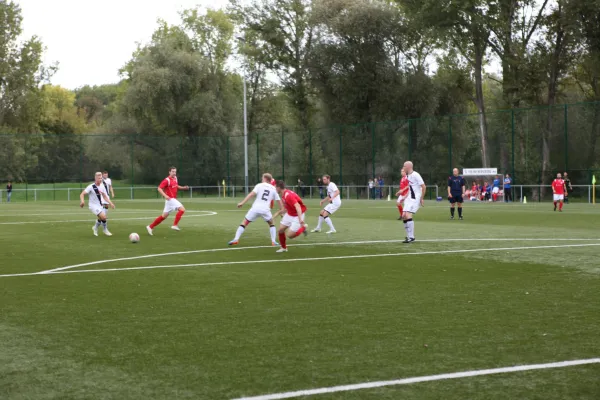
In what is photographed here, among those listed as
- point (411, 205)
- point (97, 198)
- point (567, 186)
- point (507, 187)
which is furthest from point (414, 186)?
point (507, 187)

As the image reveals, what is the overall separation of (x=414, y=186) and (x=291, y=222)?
13.6ft

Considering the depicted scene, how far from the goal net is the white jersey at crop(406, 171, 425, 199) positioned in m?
27.5

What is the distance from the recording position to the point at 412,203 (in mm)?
17938

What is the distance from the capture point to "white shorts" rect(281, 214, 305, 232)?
50.3 ft

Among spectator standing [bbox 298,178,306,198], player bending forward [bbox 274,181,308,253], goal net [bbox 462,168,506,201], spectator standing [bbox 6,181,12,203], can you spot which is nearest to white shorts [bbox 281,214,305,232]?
player bending forward [bbox 274,181,308,253]

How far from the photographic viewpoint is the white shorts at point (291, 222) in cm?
1534

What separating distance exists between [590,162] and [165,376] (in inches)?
1613

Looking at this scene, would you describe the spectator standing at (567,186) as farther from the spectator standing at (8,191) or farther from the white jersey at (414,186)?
the spectator standing at (8,191)

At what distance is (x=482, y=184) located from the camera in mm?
46500

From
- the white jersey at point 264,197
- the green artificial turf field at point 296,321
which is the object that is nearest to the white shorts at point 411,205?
the green artificial turf field at point 296,321

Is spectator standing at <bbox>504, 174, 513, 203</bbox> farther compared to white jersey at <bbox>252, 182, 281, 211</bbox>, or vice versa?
spectator standing at <bbox>504, 174, 513, 203</bbox>

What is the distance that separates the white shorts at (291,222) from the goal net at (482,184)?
31.0 meters

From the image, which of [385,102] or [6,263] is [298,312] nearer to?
[6,263]

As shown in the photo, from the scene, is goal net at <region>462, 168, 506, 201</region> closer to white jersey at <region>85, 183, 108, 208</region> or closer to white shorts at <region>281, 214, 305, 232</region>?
white jersey at <region>85, 183, 108, 208</region>
